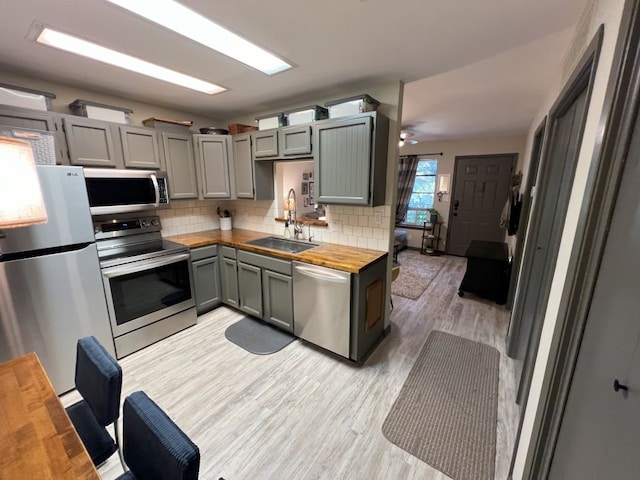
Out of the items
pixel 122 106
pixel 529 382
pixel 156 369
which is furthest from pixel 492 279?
pixel 122 106

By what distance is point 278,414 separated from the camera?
182 centimetres

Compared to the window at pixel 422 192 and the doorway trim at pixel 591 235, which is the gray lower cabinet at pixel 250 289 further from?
the window at pixel 422 192

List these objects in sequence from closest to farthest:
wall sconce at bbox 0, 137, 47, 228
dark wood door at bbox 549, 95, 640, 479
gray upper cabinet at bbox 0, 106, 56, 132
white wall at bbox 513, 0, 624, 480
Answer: dark wood door at bbox 549, 95, 640, 479 < white wall at bbox 513, 0, 624, 480 < wall sconce at bbox 0, 137, 47, 228 < gray upper cabinet at bbox 0, 106, 56, 132

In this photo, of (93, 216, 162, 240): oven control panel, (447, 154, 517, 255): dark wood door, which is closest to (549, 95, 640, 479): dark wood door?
(93, 216, 162, 240): oven control panel

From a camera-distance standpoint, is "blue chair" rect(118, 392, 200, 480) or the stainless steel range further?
the stainless steel range

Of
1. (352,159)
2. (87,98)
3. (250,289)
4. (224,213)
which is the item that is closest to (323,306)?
(250,289)

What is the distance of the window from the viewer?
5.92 m

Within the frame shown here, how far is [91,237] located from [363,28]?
8.19 feet

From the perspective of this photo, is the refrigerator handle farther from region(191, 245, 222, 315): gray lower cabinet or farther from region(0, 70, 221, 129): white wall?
region(0, 70, 221, 129): white wall

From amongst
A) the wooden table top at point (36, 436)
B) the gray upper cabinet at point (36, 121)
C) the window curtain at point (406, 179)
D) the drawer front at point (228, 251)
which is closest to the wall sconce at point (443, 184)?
the window curtain at point (406, 179)

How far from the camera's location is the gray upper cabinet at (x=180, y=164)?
2867mm

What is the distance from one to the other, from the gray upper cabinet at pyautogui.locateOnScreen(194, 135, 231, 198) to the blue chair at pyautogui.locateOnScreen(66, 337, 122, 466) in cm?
222

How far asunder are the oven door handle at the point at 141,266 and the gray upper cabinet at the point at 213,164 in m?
0.90

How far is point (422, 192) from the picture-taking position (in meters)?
6.16
